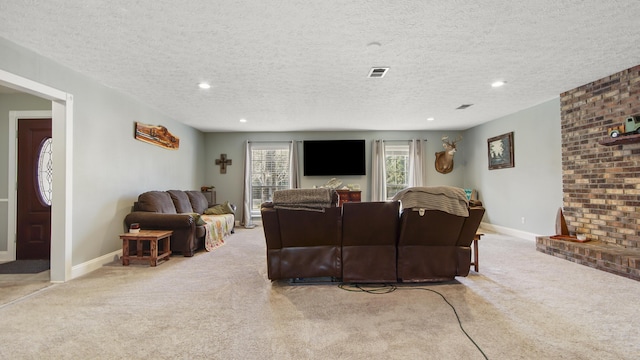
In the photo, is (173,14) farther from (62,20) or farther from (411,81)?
(411,81)

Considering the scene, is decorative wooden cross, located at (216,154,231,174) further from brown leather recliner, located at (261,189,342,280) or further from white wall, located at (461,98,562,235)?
white wall, located at (461,98,562,235)

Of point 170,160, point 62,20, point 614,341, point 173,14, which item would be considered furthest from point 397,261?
point 170,160

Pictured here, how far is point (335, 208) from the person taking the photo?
2.78 m

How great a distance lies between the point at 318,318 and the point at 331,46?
2.41 m

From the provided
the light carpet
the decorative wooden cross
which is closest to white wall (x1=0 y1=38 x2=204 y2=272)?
the light carpet

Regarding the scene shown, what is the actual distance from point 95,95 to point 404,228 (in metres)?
4.04

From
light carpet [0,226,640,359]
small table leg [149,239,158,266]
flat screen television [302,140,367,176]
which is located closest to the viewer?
light carpet [0,226,640,359]

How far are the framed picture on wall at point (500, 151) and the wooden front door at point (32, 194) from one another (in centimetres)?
759

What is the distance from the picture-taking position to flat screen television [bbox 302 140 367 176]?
7.21 meters

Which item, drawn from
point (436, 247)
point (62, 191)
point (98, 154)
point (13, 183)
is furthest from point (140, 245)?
point (436, 247)

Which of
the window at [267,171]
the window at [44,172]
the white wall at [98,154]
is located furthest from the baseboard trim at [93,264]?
the window at [267,171]

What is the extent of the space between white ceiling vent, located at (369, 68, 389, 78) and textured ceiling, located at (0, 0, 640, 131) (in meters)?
0.10

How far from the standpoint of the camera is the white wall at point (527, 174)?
463cm

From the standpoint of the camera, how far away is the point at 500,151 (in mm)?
5871
